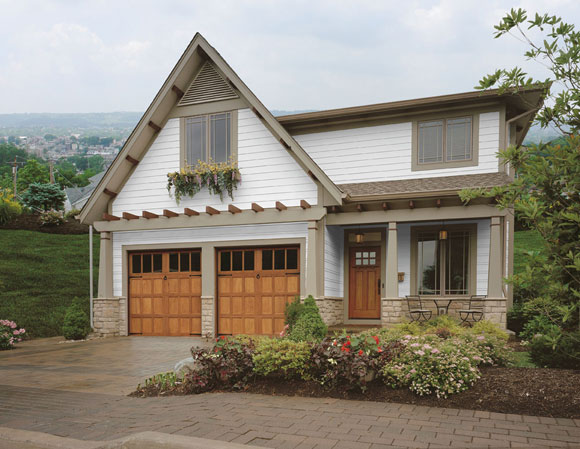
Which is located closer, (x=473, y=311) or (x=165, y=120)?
(x=473, y=311)

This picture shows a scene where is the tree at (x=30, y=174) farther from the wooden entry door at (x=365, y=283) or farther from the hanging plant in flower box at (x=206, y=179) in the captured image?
the wooden entry door at (x=365, y=283)

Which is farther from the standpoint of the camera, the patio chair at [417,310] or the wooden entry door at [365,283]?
the wooden entry door at [365,283]

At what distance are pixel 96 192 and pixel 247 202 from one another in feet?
15.2

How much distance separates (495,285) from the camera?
12.5 meters

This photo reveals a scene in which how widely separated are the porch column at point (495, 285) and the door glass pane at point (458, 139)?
243 centimetres

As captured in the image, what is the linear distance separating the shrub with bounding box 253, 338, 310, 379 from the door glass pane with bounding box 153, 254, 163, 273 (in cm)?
907

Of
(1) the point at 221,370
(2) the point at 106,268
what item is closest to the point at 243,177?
(2) the point at 106,268

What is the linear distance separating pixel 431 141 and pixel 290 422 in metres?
10.9

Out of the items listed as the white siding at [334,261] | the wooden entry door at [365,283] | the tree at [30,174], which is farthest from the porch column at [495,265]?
the tree at [30,174]

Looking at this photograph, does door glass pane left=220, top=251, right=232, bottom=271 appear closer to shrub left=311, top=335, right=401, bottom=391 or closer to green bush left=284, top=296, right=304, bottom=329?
green bush left=284, top=296, right=304, bottom=329

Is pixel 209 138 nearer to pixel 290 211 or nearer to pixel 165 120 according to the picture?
pixel 165 120

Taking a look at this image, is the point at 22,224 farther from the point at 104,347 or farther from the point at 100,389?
the point at 100,389

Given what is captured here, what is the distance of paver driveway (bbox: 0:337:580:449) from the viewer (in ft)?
16.4

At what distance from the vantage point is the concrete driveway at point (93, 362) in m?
8.53
